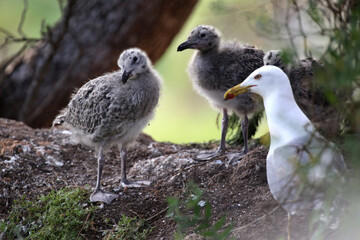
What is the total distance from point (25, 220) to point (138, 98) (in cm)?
150

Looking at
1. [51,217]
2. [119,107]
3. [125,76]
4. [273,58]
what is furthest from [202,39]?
[51,217]

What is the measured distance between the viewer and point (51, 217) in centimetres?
494

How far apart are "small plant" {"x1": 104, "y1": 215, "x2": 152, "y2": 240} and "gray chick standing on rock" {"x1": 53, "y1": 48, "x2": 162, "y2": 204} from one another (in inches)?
15.5

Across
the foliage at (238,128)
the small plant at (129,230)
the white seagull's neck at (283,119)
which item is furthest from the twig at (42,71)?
the white seagull's neck at (283,119)

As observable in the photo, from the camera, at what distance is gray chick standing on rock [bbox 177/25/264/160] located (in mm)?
5633

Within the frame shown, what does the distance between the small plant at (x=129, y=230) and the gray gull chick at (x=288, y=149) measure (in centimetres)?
125

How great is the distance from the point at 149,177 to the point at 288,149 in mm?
2077

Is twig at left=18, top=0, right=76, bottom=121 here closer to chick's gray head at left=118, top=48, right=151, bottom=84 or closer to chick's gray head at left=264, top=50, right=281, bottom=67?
chick's gray head at left=118, top=48, right=151, bottom=84

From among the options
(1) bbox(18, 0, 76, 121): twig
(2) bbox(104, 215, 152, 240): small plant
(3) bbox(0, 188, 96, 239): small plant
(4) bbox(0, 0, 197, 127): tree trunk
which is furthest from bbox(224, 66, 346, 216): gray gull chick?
(1) bbox(18, 0, 76, 121): twig

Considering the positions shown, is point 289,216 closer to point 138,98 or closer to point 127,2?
point 138,98

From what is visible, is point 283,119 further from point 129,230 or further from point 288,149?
point 129,230

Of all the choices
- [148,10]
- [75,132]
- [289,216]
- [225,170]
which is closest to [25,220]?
[75,132]

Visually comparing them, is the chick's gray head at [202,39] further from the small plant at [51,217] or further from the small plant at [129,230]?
the small plant at [129,230]

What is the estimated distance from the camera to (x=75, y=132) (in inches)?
223
